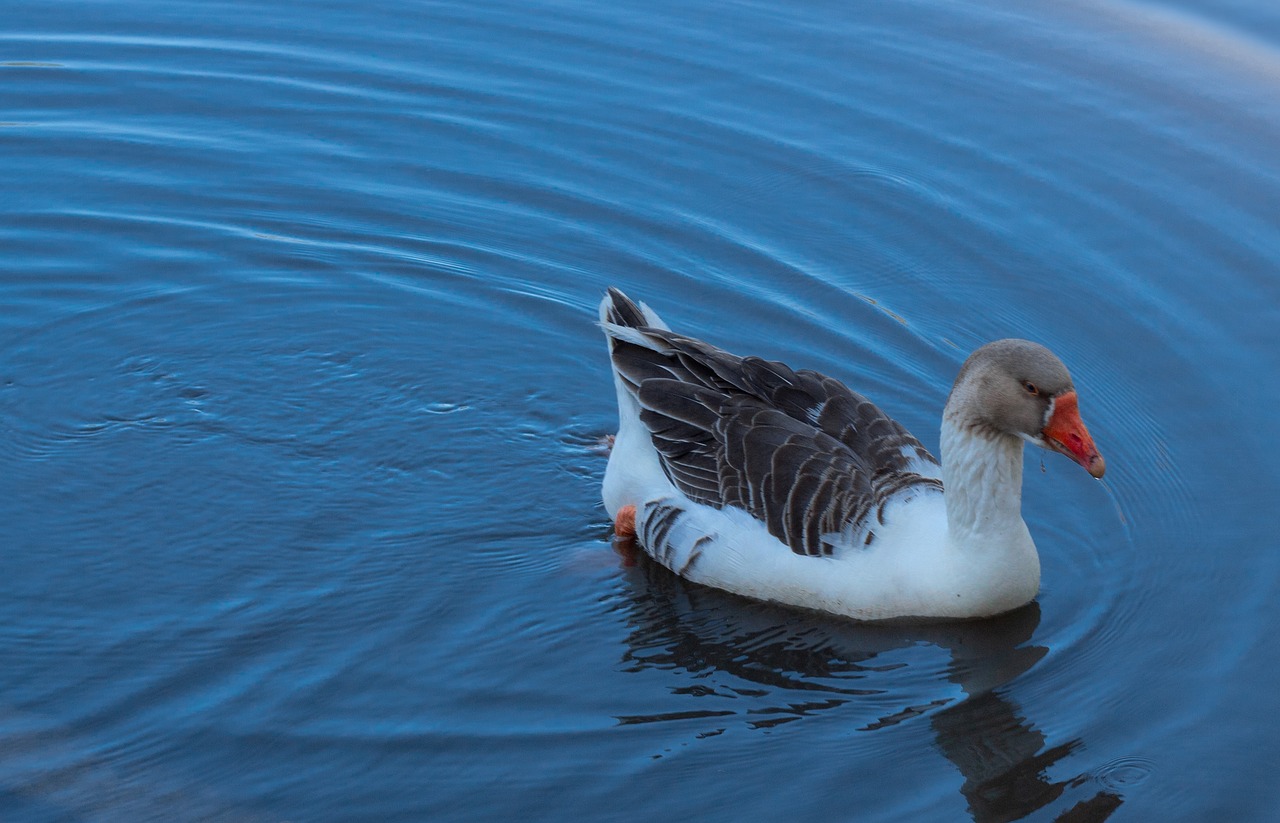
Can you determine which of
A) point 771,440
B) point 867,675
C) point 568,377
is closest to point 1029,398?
point 771,440

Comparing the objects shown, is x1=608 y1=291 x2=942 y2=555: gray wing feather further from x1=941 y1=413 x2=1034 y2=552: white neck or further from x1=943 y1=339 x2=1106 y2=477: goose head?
x1=943 y1=339 x2=1106 y2=477: goose head

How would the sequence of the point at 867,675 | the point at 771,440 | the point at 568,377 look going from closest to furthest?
the point at 867,675 < the point at 771,440 < the point at 568,377

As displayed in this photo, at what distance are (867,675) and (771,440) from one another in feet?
4.29

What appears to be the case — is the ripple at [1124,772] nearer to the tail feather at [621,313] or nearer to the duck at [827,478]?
the duck at [827,478]

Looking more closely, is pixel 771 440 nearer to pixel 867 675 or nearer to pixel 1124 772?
pixel 867 675

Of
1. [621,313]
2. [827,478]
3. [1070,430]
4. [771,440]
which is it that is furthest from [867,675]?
[621,313]

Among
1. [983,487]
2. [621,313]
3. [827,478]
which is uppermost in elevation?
[621,313]

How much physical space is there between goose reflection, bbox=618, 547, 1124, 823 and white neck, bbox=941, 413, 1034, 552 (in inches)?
19.0

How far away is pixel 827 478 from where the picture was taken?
7.17 metres

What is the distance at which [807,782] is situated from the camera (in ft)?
19.5

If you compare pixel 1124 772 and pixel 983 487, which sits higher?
pixel 983 487

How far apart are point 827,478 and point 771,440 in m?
0.36

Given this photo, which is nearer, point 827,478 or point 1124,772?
point 1124,772

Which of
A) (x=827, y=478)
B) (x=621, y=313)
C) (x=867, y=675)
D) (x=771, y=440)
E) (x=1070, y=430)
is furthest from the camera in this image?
(x=621, y=313)
